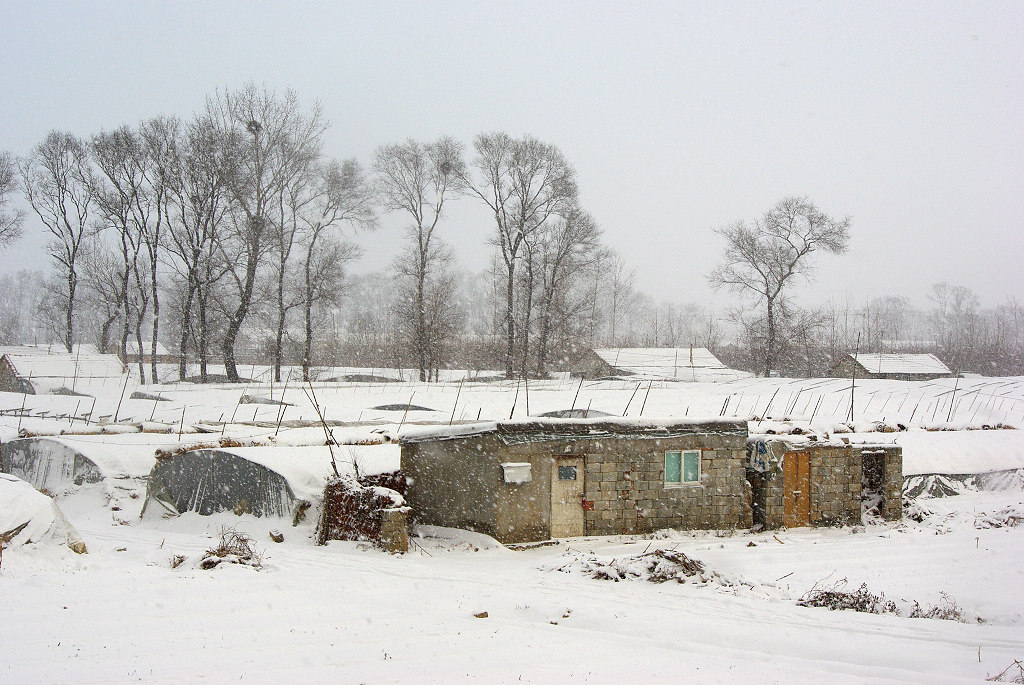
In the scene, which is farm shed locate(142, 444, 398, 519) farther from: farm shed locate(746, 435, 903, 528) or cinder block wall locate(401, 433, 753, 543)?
farm shed locate(746, 435, 903, 528)

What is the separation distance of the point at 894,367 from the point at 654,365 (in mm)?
12777

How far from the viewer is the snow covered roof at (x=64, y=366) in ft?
101

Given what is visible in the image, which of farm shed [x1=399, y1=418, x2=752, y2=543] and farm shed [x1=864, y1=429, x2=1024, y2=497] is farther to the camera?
farm shed [x1=864, y1=429, x2=1024, y2=497]

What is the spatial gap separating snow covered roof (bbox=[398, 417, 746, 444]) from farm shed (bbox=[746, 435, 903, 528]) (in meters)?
1.00

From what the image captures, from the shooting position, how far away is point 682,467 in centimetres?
1421

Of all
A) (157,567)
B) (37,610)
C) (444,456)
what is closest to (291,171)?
(444,456)

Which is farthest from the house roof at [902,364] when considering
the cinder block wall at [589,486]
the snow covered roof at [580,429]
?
the snow covered roof at [580,429]

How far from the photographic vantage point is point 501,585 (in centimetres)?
993

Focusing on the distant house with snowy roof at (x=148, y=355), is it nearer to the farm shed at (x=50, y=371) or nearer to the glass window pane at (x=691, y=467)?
the farm shed at (x=50, y=371)

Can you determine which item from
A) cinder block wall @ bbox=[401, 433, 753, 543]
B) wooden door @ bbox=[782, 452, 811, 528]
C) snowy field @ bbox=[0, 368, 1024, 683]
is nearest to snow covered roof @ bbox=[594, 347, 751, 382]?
snowy field @ bbox=[0, 368, 1024, 683]

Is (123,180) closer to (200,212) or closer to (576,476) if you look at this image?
(200,212)

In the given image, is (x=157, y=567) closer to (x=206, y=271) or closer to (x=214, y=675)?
(x=214, y=675)

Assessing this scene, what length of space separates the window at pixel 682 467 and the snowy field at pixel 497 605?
1.05 metres

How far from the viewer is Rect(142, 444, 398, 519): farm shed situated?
13258 mm
